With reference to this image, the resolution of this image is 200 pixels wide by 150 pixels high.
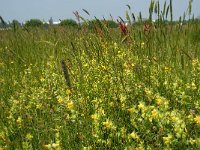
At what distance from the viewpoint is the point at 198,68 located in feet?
9.36

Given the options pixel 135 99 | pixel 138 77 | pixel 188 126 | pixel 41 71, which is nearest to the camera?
pixel 188 126

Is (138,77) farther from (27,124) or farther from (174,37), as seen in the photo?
(27,124)

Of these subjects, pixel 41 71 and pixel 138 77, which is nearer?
pixel 138 77

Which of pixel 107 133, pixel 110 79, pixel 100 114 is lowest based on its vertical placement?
pixel 107 133

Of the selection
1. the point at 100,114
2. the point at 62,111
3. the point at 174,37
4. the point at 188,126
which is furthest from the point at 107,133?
the point at 174,37

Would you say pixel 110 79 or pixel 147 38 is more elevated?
pixel 147 38

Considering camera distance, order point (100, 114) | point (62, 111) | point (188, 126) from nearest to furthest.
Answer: point (188, 126)
point (100, 114)
point (62, 111)

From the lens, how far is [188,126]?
2.06m

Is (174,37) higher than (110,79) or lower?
higher

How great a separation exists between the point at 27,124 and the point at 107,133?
673mm

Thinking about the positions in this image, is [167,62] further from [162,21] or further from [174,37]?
[162,21]

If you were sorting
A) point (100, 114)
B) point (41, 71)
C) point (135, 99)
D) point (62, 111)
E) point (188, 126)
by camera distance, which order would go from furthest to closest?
point (41, 71), point (135, 99), point (62, 111), point (100, 114), point (188, 126)

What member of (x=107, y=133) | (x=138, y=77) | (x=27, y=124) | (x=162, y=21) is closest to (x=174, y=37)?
(x=162, y=21)

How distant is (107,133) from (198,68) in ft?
3.41
